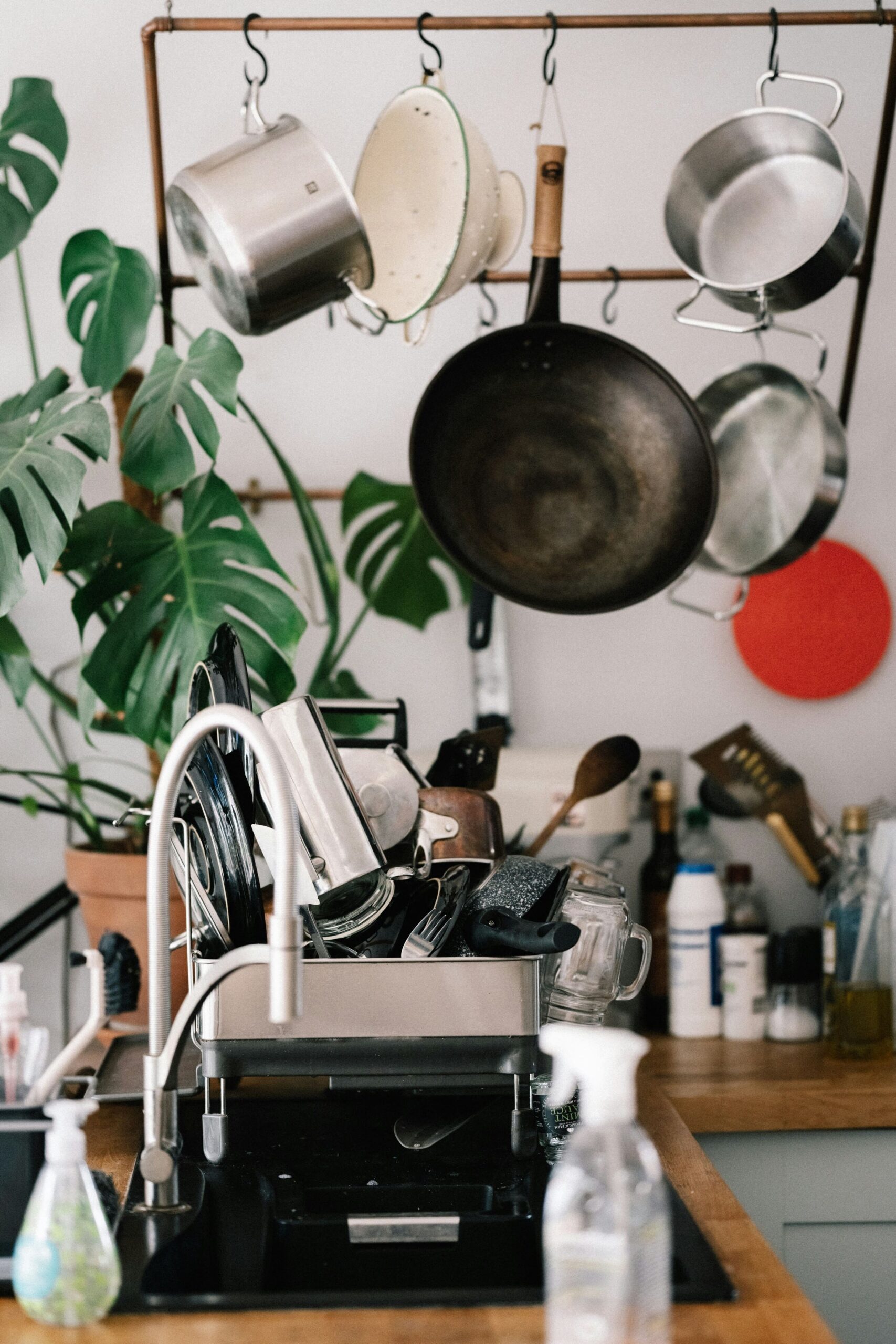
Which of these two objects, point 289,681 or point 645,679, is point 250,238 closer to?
point 289,681

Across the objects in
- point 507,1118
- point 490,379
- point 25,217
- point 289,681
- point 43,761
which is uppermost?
point 25,217

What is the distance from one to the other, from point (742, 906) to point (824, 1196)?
0.40 metres

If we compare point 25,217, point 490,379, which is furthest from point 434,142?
point 25,217

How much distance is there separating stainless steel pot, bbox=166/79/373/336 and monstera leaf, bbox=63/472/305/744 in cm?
23

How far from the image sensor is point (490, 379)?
4.82ft

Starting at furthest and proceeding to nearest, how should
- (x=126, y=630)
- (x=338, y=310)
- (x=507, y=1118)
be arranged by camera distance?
(x=338, y=310)
(x=126, y=630)
(x=507, y=1118)

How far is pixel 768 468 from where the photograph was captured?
166 centimetres

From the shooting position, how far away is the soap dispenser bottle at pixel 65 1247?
0.76m

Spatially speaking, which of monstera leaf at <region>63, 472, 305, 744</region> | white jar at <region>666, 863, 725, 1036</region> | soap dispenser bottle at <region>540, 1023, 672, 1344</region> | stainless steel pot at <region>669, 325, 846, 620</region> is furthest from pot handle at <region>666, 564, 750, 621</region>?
soap dispenser bottle at <region>540, 1023, 672, 1344</region>

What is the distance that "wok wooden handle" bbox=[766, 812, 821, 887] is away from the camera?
179 cm

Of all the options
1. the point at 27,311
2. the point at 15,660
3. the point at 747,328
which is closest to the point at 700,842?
the point at 747,328

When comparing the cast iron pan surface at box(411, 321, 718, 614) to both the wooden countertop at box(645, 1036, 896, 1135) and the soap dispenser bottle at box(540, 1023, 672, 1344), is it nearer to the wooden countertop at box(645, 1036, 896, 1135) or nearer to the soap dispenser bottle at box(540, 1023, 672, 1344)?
the wooden countertop at box(645, 1036, 896, 1135)

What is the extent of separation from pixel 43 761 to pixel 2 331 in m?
0.60

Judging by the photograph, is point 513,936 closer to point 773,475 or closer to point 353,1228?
point 353,1228
